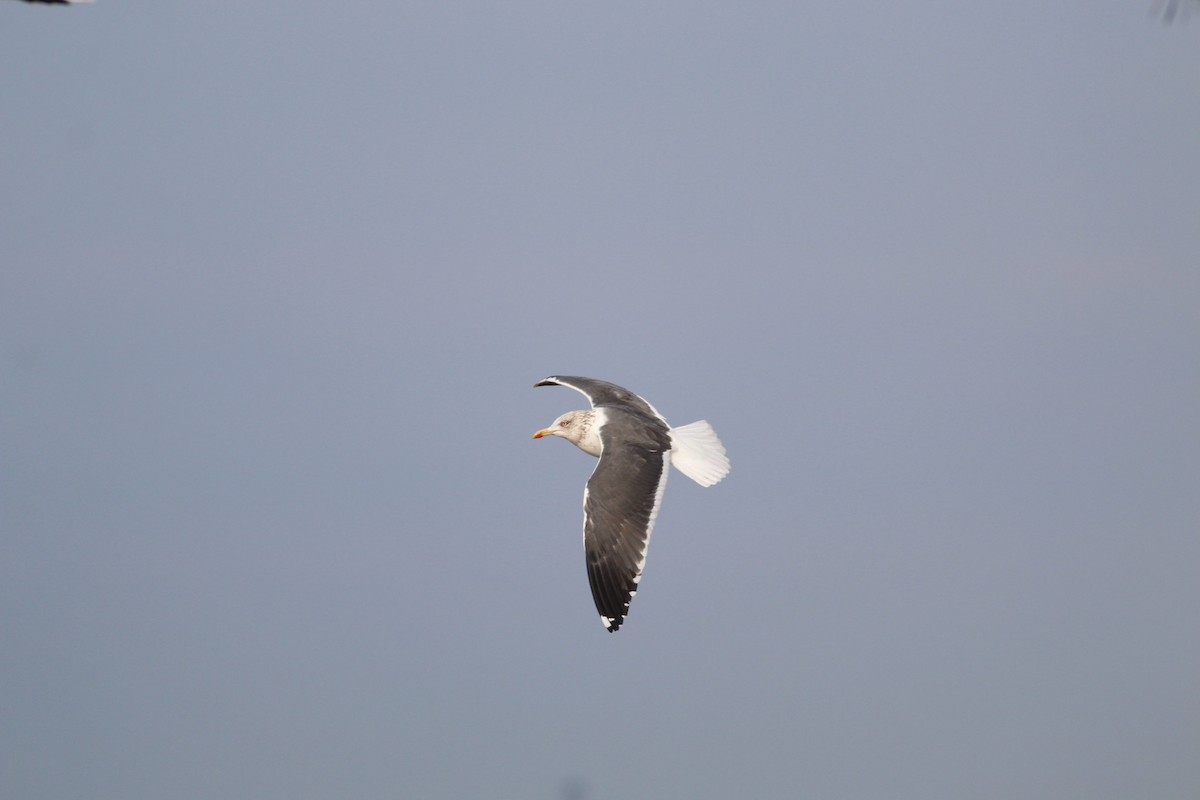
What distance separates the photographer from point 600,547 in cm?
716

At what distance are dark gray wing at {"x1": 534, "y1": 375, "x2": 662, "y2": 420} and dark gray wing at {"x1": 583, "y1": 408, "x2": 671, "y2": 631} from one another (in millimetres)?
1030

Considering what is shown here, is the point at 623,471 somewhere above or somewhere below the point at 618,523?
above

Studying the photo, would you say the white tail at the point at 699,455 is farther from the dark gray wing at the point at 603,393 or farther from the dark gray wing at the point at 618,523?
the dark gray wing at the point at 618,523

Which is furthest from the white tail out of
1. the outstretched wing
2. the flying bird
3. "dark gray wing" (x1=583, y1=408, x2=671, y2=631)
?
"dark gray wing" (x1=583, y1=408, x2=671, y2=631)

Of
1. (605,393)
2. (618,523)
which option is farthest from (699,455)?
(618,523)

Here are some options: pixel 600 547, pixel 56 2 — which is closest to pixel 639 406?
pixel 600 547

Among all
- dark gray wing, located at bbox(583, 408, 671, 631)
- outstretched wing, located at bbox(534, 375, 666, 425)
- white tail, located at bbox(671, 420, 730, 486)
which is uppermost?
outstretched wing, located at bbox(534, 375, 666, 425)

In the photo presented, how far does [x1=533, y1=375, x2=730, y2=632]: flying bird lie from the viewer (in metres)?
7.11

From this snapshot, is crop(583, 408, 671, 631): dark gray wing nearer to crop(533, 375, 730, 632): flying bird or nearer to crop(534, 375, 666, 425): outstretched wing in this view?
crop(533, 375, 730, 632): flying bird

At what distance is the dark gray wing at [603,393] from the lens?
28.3 ft

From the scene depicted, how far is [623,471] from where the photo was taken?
7.46 meters

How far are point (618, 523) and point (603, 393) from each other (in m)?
1.81

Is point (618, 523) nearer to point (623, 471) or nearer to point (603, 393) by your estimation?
point (623, 471)

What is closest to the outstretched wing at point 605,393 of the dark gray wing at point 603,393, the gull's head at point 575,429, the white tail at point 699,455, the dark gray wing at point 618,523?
the dark gray wing at point 603,393
